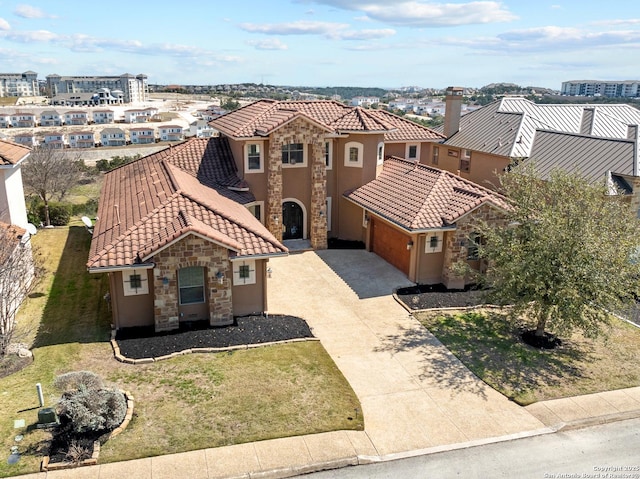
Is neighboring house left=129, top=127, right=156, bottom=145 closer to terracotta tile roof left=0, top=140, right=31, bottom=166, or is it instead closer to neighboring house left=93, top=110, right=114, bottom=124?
neighboring house left=93, top=110, right=114, bottom=124

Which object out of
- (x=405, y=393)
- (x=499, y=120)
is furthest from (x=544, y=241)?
(x=499, y=120)

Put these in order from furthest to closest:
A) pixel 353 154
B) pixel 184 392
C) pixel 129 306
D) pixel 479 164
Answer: pixel 479 164 < pixel 353 154 < pixel 129 306 < pixel 184 392

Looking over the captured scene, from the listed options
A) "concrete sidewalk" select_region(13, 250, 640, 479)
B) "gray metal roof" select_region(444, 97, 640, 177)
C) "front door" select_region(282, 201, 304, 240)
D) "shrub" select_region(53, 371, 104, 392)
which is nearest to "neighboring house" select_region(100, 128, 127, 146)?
"gray metal roof" select_region(444, 97, 640, 177)

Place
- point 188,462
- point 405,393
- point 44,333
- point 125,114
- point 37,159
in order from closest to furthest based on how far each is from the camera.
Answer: point 188,462, point 405,393, point 44,333, point 37,159, point 125,114

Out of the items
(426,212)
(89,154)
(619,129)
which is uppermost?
(619,129)

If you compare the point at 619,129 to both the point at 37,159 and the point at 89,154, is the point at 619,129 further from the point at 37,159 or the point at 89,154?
the point at 89,154

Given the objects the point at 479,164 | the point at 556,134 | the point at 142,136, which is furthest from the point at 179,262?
the point at 142,136

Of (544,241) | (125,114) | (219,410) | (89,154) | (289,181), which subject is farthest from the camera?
(125,114)

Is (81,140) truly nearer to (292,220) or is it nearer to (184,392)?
(292,220)
